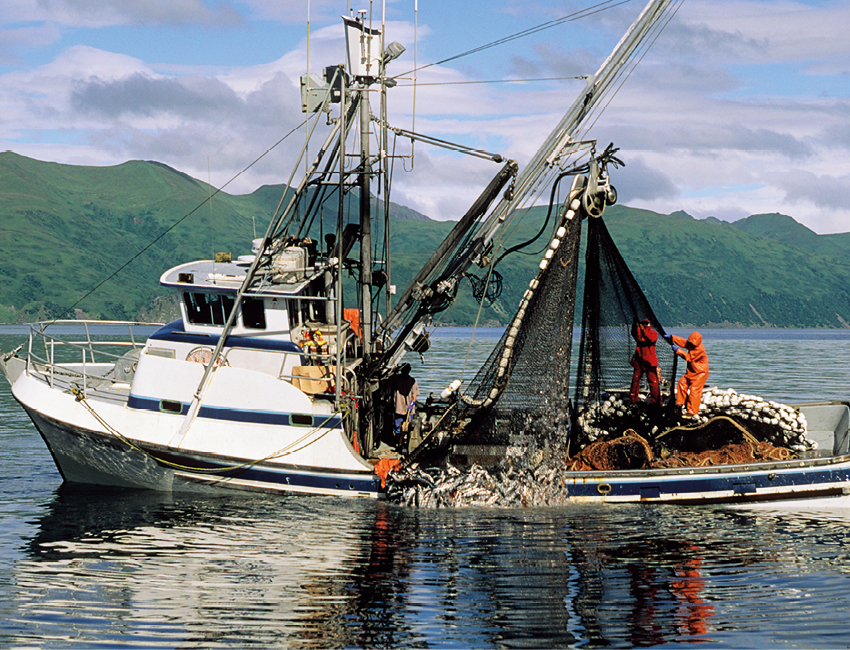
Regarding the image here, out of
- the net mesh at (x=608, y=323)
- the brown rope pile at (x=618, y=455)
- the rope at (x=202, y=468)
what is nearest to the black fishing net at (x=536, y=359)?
the net mesh at (x=608, y=323)

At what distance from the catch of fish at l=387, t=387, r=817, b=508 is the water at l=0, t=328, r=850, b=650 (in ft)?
0.91

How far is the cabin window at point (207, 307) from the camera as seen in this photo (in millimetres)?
14961

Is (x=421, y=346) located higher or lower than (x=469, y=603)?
higher

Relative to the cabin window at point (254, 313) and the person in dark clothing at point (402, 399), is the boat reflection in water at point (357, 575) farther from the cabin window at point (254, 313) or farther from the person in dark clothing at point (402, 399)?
the cabin window at point (254, 313)

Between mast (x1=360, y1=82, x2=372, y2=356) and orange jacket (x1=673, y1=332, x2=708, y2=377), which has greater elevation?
mast (x1=360, y1=82, x2=372, y2=356)

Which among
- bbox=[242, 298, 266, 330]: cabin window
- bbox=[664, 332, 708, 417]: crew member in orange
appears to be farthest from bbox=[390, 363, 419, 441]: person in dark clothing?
bbox=[664, 332, 708, 417]: crew member in orange

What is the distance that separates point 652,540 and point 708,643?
3763 mm

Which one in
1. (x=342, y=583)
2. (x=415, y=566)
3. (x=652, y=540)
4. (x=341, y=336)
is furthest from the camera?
(x=341, y=336)

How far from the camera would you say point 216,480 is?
14578 millimetres

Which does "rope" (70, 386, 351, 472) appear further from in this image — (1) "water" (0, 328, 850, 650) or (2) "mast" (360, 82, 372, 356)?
(2) "mast" (360, 82, 372, 356)

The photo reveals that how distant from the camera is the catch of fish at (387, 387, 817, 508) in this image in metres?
13.4

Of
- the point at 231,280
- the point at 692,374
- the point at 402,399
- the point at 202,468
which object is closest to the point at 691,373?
the point at 692,374

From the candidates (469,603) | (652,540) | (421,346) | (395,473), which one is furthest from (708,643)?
(421,346)

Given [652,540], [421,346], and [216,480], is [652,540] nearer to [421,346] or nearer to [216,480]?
[421,346]
